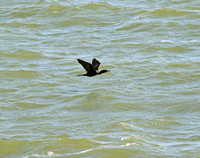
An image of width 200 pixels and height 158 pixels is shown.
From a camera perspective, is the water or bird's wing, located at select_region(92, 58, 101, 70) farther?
bird's wing, located at select_region(92, 58, 101, 70)

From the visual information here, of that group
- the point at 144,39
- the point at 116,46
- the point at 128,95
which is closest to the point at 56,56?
the point at 116,46

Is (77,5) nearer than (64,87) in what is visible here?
No

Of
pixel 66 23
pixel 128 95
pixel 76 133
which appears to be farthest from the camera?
pixel 66 23

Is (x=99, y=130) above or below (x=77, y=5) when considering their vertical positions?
below

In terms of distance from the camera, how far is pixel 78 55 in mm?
18062

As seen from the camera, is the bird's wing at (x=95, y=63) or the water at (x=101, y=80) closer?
the water at (x=101, y=80)

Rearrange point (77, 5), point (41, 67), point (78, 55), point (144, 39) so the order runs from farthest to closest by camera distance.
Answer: point (77, 5) → point (144, 39) → point (78, 55) → point (41, 67)

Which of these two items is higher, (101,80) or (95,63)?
(95,63)

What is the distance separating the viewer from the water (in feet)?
36.1

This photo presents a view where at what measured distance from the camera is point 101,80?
51.2 feet

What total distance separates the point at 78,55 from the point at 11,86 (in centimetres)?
354

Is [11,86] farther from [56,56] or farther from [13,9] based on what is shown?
[13,9]

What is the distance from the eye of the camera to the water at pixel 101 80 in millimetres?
11008

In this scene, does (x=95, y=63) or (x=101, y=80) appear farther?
(x=101, y=80)
